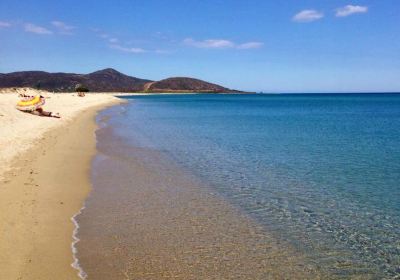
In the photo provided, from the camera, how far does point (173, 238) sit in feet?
23.8

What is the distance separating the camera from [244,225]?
803cm

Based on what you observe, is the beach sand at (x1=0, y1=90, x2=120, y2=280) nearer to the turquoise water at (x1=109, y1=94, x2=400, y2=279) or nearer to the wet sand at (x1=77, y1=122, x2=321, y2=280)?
the wet sand at (x1=77, y1=122, x2=321, y2=280)

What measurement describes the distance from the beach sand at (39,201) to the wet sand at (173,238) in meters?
0.39

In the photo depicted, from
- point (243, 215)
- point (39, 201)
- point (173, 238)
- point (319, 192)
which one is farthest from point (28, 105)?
point (173, 238)

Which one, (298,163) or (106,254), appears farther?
(298,163)

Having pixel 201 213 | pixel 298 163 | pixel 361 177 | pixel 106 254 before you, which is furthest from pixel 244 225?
pixel 298 163

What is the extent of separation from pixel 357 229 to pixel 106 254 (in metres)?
4.76

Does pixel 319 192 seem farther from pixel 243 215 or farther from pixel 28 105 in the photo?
pixel 28 105

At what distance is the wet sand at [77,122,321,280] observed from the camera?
5.95 m

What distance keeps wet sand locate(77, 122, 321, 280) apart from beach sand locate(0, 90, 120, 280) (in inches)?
15.4

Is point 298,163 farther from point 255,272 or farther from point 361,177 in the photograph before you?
point 255,272

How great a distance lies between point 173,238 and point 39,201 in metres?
3.64

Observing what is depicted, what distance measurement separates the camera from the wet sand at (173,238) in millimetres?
5953

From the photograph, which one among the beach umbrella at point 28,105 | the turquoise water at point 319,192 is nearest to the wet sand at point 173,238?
the turquoise water at point 319,192
